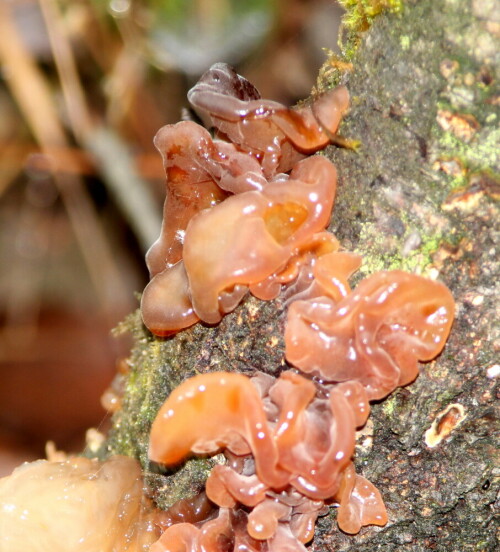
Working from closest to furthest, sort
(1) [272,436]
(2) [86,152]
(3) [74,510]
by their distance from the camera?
(1) [272,436] < (3) [74,510] < (2) [86,152]

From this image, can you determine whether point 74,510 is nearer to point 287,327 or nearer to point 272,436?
point 272,436

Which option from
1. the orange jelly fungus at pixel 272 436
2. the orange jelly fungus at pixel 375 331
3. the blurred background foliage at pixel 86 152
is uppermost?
the orange jelly fungus at pixel 375 331

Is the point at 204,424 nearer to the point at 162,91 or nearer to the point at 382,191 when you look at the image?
the point at 382,191

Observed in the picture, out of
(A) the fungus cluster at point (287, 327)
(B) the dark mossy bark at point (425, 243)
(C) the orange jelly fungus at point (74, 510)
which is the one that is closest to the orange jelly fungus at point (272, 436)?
(A) the fungus cluster at point (287, 327)

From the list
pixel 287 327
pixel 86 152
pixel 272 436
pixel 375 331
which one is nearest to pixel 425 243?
pixel 375 331

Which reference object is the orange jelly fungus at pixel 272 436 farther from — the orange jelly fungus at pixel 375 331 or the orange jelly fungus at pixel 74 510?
the orange jelly fungus at pixel 74 510
